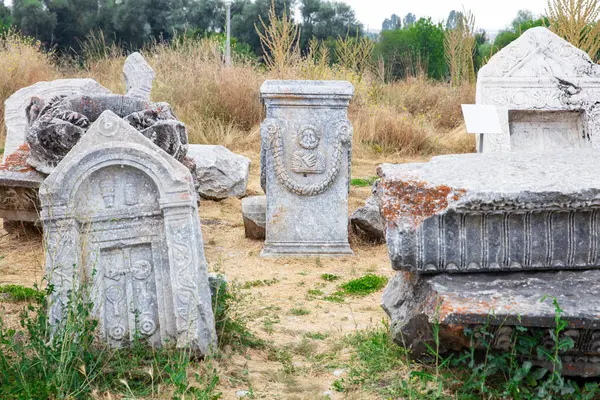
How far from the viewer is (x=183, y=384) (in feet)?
9.99

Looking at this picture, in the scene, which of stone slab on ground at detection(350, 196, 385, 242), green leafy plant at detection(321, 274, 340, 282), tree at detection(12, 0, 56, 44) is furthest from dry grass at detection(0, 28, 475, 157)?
tree at detection(12, 0, 56, 44)

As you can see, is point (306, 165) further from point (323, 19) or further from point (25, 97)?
point (323, 19)

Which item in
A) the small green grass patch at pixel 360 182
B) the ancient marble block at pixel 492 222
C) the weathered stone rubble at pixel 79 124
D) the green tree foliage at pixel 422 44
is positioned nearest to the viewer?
the ancient marble block at pixel 492 222

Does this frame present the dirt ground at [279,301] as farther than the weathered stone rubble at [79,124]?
No

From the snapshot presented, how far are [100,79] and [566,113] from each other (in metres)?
9.99

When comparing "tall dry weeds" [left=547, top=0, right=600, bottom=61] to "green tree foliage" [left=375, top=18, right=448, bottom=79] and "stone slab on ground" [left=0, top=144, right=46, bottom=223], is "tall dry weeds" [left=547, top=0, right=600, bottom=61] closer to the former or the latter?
"stone slab on ground" [left=0, top=144, right=46, bottom=223]

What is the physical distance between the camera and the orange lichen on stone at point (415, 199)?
122 inches

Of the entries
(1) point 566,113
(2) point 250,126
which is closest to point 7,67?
(2) point 250,126

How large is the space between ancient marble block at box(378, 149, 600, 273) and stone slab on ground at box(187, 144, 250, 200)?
4925mm

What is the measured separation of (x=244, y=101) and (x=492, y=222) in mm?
8991

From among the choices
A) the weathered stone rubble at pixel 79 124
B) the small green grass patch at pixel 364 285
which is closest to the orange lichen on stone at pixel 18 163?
the weathered stone rubble at pixel 79 124

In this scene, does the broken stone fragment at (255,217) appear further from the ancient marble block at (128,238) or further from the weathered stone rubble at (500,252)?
the weathered stone rubble at (500,252)

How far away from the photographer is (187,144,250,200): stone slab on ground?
7.97 meters

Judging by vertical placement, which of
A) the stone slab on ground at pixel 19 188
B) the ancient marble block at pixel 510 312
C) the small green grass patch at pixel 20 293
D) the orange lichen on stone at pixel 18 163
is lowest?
the small green grass patch at pixel 20 293
